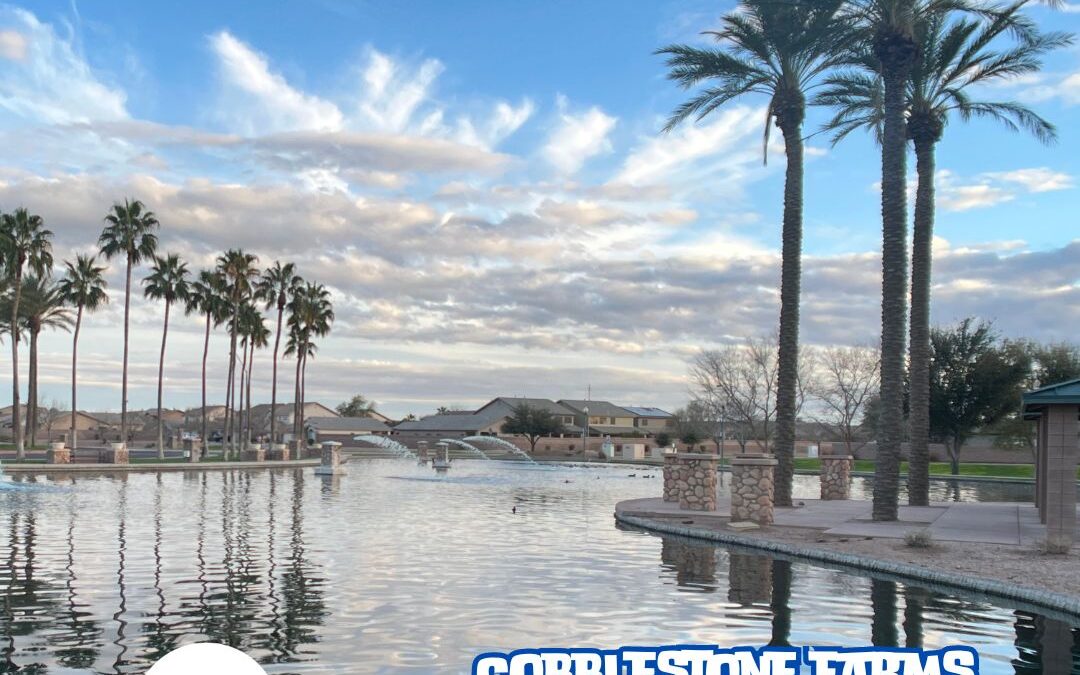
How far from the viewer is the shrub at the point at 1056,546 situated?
18062 millimetres

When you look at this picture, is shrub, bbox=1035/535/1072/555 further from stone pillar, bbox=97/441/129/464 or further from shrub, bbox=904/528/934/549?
stone pillar, bbox=97/441/129/464

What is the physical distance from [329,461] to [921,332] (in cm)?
2660

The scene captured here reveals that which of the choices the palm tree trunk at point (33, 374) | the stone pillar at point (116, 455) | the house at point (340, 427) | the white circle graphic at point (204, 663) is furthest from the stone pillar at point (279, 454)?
the house at point (340, 427)

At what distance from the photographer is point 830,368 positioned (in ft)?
252

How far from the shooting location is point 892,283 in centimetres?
2591

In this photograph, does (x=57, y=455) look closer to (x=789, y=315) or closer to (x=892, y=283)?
(x=789, y=315)

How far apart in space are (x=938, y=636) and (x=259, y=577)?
911cm

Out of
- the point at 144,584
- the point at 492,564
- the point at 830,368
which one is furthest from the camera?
the point at 830,368

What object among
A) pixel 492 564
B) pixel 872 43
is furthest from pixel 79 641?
pixel 872 43

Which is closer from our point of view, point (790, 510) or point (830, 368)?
point (790, 510)

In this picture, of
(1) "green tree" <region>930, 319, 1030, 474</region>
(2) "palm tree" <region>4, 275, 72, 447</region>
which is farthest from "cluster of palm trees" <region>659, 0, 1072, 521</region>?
(2) "palm tree" <region>4, 275, 72, 447</region>

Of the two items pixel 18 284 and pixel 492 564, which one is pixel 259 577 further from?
pixel 18 284

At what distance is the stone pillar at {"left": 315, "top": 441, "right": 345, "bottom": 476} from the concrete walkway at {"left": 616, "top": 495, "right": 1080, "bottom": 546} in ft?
64.4

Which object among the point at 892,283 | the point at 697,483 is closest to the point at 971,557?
the point at 697,483
